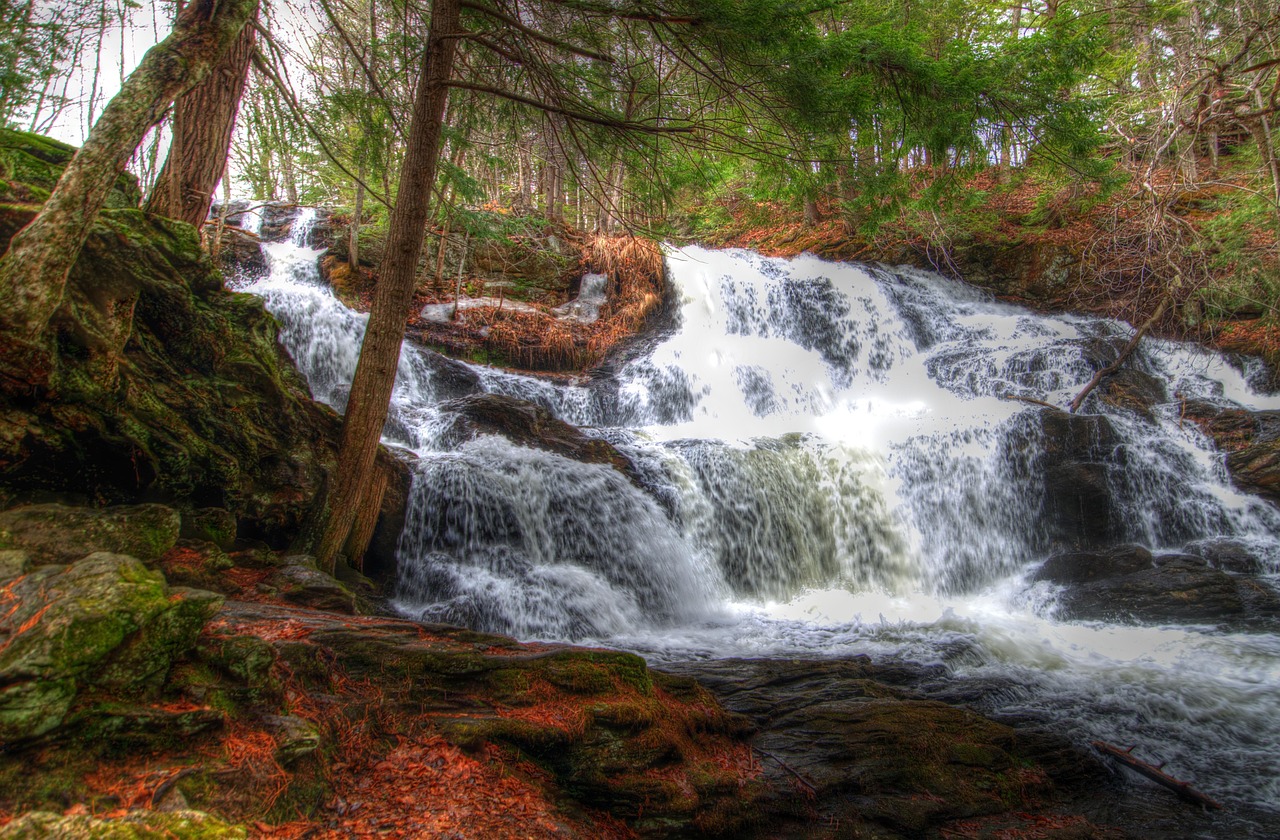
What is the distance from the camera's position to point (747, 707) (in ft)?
14.6

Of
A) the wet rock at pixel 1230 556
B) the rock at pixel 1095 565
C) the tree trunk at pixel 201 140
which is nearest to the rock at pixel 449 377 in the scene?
the tree trunk at pixel 201 140

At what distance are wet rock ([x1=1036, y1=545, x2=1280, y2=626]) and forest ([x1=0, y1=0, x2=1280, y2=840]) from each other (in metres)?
0.06

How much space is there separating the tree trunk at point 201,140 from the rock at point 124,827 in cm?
594

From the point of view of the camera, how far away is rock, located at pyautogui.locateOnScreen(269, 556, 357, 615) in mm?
4520

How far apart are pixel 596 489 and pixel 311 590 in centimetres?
394

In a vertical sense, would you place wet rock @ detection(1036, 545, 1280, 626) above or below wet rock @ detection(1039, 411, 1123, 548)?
below

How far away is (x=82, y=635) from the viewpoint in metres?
2.04

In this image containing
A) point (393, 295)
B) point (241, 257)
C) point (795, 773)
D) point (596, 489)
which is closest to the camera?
point (795, 773)

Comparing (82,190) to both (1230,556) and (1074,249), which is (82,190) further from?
(1074,249)

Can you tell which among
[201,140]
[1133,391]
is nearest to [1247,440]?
[1133,391]

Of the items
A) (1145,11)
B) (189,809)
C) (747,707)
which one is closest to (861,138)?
(1145,11)

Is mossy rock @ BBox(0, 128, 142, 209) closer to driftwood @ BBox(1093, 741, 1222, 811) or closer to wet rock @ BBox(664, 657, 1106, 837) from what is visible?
wet rock @ BBox(664, 657, 1106, 837)

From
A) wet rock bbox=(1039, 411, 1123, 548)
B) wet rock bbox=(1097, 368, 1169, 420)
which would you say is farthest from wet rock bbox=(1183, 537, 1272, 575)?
wet rock bbox=(1097, 368, 1169, 420)

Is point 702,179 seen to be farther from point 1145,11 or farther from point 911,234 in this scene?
point 911,234
